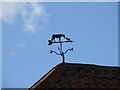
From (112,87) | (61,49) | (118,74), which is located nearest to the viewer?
(112,87)

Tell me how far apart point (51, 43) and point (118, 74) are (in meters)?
2.50

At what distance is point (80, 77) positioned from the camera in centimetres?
731

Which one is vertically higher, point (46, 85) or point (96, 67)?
point (96, 67)

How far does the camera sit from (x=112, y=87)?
22.9 feet

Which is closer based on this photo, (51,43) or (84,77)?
(84,77)

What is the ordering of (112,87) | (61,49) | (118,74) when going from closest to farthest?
(112,87) → (118,74) → (61,49)

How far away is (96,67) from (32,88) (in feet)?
6.68

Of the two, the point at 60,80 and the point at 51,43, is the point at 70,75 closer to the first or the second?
the point at 60,80

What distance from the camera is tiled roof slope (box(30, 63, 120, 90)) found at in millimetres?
7069

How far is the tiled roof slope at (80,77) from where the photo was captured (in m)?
7.07

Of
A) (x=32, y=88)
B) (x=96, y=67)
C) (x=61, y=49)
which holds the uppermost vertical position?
(x=61, y=49)

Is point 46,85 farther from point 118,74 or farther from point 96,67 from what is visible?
point 118,74

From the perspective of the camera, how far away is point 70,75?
24.1ft

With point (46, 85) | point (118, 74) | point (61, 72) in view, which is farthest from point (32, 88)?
point (118, 74)
